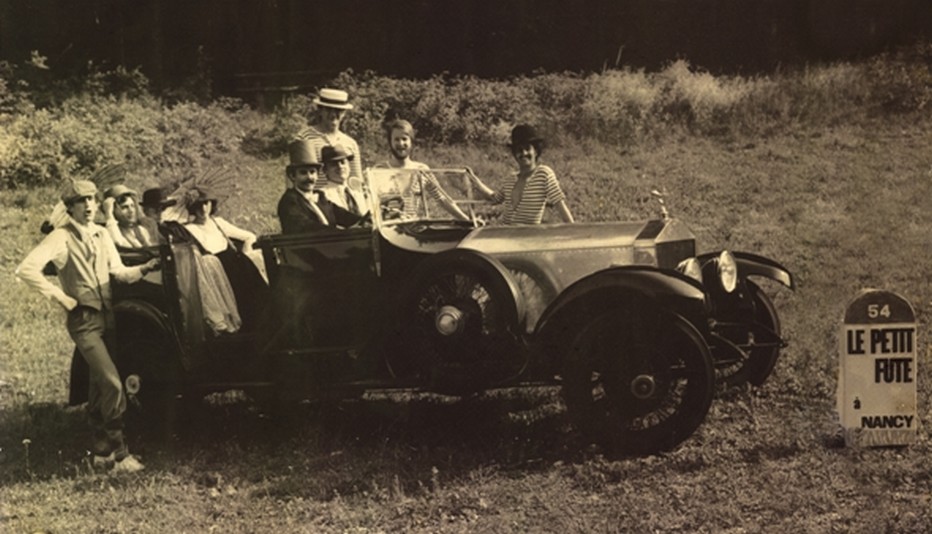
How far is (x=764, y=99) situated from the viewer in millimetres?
4719

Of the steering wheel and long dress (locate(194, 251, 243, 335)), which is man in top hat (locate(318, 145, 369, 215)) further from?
long dress (locate(194, 251, 243, 335))

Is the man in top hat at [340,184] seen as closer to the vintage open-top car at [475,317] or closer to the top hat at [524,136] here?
the vintage open-top car at [475,317]

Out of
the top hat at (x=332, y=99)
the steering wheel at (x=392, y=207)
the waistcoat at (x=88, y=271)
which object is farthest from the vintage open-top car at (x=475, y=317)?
the top hat at (x=332, y=99)

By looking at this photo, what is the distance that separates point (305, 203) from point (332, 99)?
0.53m

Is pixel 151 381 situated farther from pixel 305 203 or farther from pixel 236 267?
pixel 305 203

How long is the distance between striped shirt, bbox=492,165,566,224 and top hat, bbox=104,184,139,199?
1.69 meters

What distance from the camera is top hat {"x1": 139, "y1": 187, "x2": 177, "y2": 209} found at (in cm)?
454

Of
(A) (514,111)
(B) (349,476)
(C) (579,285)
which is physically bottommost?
(B) (349,476)

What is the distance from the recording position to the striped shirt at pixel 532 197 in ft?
14.8

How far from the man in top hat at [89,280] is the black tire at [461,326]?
1266mm

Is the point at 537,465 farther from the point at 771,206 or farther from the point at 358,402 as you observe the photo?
the point at 771,206

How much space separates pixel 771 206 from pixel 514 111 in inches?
51.3

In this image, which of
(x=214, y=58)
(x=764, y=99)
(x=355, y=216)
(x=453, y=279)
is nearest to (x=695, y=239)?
(x=764, y=99)

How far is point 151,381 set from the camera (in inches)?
179
